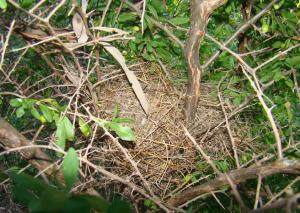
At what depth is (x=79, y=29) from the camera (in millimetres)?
1343

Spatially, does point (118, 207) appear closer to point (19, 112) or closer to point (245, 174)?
point (245, 174)

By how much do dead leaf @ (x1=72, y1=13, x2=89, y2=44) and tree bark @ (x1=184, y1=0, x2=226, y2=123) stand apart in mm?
361

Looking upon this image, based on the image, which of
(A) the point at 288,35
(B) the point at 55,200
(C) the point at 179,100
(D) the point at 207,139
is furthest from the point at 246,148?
(B) the point at 55,200

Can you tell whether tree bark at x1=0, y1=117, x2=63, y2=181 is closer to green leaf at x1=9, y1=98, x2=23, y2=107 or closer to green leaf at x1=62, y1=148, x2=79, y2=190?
green leaf at x1=9, y1=98, x2=23, y2=107

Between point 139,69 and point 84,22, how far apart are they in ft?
1.27

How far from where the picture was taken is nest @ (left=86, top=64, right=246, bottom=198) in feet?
4.72

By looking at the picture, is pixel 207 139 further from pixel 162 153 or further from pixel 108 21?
pixel 108 21

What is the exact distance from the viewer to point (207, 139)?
155 cm

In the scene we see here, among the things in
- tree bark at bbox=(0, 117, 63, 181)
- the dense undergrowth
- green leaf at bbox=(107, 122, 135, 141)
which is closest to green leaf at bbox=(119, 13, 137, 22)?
the dense undergrowth

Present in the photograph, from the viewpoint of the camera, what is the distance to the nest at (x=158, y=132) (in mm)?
1438

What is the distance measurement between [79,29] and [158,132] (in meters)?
0.45

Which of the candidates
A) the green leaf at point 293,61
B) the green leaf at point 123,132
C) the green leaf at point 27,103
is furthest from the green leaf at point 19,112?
the green leaf at point 293,61

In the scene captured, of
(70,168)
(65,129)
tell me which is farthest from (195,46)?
(70,168)

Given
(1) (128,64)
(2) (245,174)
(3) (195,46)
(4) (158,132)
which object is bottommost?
(4) (158,132)
